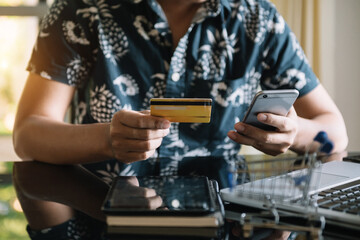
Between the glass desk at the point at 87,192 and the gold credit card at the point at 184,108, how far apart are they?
0.53ft

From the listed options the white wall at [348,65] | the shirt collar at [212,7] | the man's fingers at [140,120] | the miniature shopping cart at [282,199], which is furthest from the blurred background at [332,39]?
the miniature shopping cart at [282,199]

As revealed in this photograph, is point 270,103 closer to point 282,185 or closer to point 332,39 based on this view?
point 282,185

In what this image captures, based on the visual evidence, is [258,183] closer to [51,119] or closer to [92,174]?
[92,174]

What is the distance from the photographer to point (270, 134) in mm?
1028

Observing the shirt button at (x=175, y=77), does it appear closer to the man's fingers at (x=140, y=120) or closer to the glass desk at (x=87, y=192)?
the glass desk at (x=87, y=192)

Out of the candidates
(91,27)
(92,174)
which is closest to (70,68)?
(91,27)

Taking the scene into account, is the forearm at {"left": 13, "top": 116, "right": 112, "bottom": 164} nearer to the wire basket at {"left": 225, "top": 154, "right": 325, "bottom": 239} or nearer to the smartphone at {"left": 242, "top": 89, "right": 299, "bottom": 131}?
the smartphone at {"left": 242, "top": 89, "right": 299, "bottom": 131}

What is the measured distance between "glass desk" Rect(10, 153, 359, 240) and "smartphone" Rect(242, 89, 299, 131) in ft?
0.47

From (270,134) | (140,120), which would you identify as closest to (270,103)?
(270,134)

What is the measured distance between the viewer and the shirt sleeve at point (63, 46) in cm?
127

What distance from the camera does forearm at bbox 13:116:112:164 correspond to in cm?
106

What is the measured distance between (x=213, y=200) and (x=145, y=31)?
2.67ft

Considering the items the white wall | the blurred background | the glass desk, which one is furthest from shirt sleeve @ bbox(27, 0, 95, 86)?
the white wall

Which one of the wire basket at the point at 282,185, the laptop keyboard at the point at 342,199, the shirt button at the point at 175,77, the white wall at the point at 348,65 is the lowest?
the white wall at the point at 348,65
